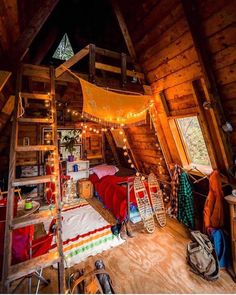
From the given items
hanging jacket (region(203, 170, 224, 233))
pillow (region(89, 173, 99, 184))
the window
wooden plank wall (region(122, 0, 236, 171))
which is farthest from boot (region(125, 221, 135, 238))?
the window

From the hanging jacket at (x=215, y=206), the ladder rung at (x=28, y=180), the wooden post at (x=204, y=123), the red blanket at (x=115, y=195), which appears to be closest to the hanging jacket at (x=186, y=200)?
the hanging jacket at (x=215, y=206)

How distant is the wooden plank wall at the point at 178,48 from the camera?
196cm

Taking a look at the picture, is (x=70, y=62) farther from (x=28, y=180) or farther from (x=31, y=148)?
(x=28, y=180)

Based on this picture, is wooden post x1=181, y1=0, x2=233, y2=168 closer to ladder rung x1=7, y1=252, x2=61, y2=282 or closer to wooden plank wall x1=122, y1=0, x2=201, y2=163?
wooden plank wall x1=122, y1=0, x2=201, y2=163

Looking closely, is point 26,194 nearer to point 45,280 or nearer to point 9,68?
point 45,280

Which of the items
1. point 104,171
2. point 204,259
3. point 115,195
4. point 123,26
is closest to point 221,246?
point 204,259

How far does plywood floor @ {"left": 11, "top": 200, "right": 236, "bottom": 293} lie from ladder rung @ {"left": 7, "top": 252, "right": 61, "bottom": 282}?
3.09ft

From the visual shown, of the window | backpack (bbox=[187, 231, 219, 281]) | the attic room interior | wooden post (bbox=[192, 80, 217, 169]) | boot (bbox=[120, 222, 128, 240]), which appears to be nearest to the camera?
the attic room interior

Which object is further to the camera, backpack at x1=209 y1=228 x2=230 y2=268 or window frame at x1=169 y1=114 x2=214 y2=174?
window frame at x1=169 y1=114 x2=214 y2=174

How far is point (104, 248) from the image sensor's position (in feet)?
9.25

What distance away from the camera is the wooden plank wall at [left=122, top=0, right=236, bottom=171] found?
1.96 m

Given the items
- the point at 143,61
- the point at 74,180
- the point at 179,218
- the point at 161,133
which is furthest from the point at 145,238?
the point at 143,61

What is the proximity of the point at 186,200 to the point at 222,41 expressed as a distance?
2597 millimetres

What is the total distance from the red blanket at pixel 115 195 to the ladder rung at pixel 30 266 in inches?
72.6
